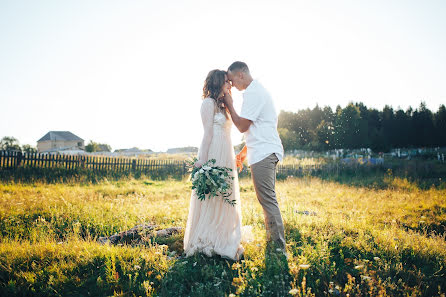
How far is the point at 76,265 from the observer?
294cm

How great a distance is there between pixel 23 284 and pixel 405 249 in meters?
4.75

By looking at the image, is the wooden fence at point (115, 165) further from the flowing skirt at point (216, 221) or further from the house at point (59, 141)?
the house at point (59, 141)

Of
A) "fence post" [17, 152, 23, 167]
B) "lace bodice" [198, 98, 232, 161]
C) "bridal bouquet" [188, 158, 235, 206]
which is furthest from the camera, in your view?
"fence post" [17, 152, 23, 167]

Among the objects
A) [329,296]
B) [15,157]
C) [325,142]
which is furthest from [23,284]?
[325,142]

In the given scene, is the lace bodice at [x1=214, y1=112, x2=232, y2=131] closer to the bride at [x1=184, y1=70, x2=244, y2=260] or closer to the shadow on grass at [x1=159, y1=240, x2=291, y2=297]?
the bride at [x1=184, y1=70, x2=244, y2=260]

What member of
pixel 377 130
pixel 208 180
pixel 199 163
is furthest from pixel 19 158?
pixel 377 130

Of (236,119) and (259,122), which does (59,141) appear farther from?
(259,122)

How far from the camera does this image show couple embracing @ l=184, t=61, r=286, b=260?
10.7ft

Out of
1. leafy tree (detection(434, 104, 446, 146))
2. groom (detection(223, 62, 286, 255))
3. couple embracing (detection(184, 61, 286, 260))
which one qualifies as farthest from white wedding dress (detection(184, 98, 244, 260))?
leafy tree (detection(434, 104, 446, 146))

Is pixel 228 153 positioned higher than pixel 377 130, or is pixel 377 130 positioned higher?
pixel 377 130

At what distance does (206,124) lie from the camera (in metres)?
3.34

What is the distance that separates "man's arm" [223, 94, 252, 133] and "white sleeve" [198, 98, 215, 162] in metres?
0.23

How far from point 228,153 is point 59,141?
67756 millimetres

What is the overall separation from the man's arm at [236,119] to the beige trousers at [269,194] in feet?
1.65
